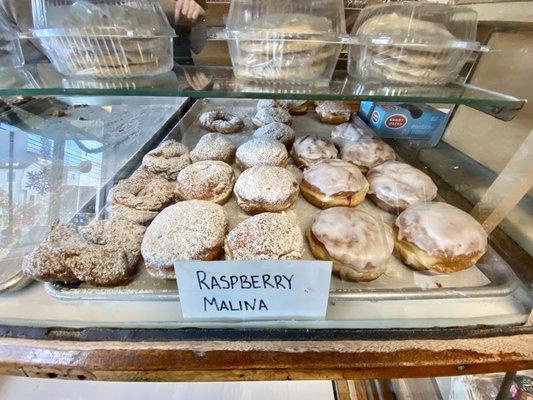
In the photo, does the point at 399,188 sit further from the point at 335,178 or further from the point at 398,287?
the point at 398,287

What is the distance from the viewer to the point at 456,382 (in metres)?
1.08

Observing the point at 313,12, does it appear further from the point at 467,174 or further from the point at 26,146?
the point at 26,146

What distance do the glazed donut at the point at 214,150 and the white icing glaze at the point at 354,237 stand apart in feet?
1.75

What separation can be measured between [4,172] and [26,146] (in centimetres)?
18

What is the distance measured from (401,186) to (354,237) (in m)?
0.36

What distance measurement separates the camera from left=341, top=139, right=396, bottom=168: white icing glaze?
1258mm

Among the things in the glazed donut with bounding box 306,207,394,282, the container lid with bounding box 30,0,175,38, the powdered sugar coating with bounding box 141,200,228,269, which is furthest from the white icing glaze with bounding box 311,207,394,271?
the container lid with bounding box 30,0,175,38

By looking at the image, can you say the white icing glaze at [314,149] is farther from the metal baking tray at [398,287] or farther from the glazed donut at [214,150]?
the metal baking tray at [398,287]

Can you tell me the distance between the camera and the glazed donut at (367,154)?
126 centimetres

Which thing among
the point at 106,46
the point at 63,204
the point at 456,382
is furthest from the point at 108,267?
the point at 456,382

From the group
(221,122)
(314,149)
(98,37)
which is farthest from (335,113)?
(98,37)

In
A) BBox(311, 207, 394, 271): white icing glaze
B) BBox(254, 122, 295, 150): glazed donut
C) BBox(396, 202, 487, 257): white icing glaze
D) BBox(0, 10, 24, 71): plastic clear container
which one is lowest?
BBox(254, 122, 295, 150): glazed donut

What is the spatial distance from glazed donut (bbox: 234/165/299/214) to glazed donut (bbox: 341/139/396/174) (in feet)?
1.14

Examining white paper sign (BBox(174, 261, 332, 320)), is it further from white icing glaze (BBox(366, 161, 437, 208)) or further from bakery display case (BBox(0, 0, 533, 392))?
white icing glaze (BBox(366, 161, 437, 208))
